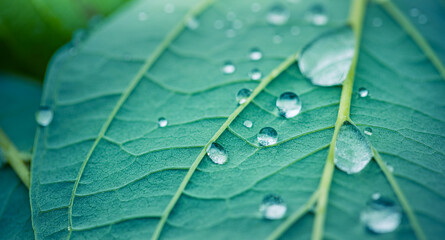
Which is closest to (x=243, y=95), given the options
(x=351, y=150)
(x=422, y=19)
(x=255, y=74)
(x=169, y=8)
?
(x=255, y=74)

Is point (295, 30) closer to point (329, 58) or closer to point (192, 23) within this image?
point (329, 58)

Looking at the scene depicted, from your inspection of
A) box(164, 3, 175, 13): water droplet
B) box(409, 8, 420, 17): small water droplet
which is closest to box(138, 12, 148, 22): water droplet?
box(164, 3, 175, 13): water droplet

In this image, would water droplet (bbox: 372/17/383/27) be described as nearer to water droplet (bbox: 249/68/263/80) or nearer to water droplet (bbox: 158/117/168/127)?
water droplet (bbox: 249/68/263/80)

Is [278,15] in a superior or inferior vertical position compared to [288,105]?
superior

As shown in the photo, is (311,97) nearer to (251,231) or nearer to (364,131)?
(364,131)

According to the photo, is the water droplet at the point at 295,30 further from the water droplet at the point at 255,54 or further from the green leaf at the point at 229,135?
the water droplet at the point at 255,54

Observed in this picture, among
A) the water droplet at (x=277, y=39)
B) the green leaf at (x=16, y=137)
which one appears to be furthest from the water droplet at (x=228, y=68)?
the green leaf at (x=16, y=137)
